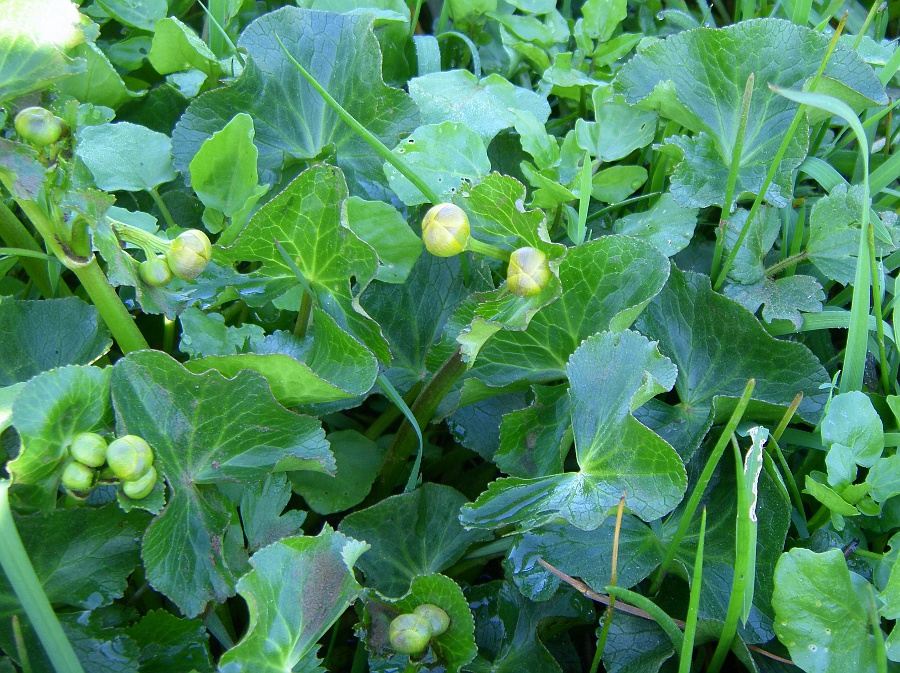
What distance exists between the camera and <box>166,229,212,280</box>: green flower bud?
1135 millimetres

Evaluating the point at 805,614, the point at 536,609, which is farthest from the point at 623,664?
the point at 805,614

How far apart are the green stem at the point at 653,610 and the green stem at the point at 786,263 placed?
0.72 m

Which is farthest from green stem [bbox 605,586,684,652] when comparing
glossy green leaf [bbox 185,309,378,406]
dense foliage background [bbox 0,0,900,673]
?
glossy green leaf [bbox 185,309,378,406]

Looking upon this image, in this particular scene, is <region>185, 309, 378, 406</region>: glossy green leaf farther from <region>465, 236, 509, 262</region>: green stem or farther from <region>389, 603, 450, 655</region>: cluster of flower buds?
<region>389, 603, 450, 655</region>: cluster of flower buds

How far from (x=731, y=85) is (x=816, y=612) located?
1.01 metres

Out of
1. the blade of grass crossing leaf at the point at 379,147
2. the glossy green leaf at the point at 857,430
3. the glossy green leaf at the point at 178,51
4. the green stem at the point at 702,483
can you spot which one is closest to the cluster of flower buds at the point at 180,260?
the blade of grass crossing leaf at the point at 379,147

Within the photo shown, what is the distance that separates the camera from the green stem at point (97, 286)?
1122 mm

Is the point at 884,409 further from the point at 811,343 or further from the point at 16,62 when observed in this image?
the point at 16,62

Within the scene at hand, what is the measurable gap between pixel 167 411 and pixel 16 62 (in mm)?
533

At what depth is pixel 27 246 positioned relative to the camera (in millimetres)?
1472

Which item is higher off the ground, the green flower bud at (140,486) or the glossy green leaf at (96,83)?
the glossy green leaf at (96,83)

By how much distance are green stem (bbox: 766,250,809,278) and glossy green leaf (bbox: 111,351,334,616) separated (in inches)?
37.3

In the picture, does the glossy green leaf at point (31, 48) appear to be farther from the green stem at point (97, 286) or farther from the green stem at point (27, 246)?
the green stem at point (27, 246)

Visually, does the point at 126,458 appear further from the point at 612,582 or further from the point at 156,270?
the point at 612,582
